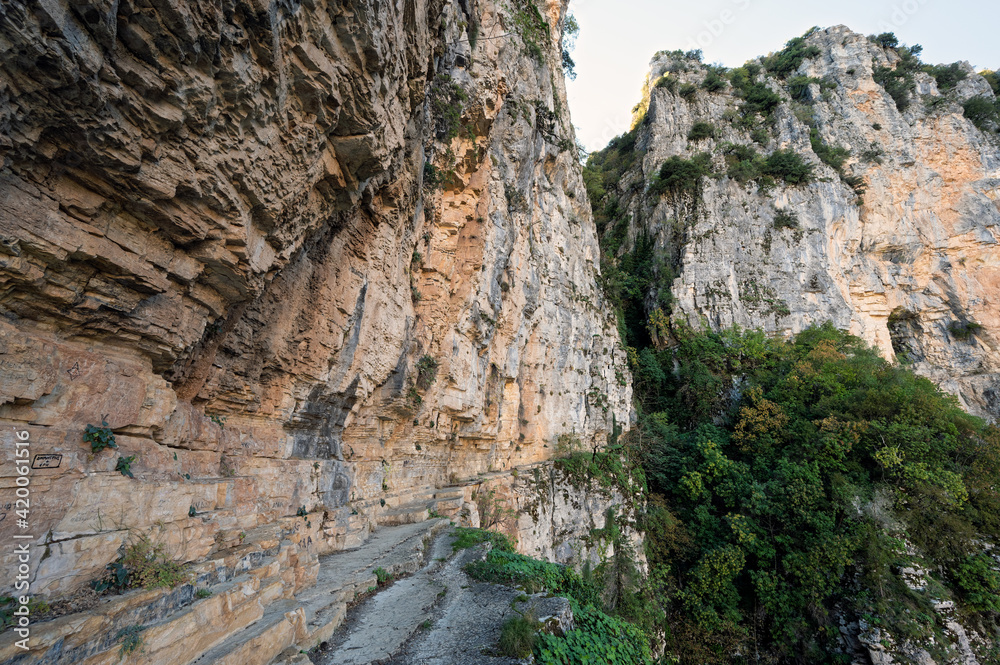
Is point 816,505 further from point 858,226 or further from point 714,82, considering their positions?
point 714,82

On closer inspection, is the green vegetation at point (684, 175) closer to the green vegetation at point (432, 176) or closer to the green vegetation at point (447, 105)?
the green vegetation at point (447, 105)

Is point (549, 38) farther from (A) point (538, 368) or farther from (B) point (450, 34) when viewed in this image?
(A) point (538, 368)

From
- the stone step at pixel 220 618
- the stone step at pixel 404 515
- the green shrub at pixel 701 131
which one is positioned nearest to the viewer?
the stone step at pixel 220 618

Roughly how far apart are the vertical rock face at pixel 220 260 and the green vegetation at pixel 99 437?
5 centimetres

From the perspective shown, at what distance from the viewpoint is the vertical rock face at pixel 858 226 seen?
25.0 metres

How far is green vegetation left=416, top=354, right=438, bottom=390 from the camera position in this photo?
9812 mm

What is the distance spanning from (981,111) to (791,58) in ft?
43.4

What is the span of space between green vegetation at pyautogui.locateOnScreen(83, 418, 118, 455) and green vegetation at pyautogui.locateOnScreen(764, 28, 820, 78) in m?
45.8

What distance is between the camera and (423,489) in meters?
10.9

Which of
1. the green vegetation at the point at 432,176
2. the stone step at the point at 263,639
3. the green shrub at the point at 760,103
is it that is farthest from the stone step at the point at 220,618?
the green shrub at the point at 760,103

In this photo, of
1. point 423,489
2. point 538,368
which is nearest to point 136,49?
point 423,489

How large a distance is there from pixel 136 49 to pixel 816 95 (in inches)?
1677

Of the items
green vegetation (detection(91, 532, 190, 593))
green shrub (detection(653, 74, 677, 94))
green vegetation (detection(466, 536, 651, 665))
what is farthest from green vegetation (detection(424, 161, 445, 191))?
green shrub (detection(653, 74, 677, 94))

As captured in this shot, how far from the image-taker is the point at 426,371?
9953 mm
